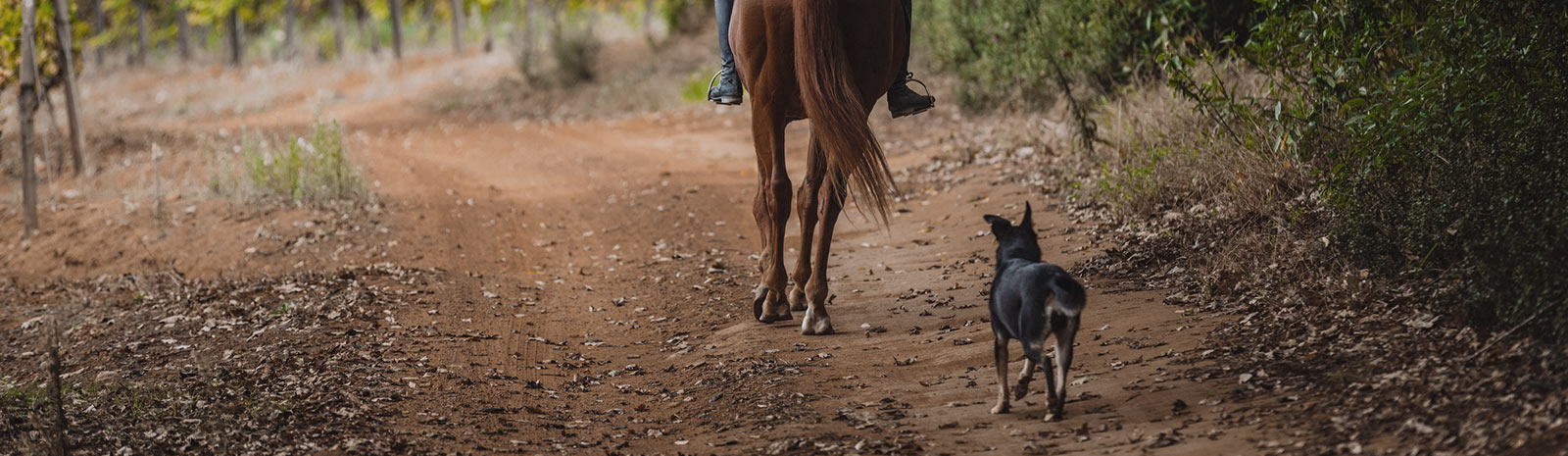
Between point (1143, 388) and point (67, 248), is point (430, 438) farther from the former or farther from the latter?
point (67, 248)

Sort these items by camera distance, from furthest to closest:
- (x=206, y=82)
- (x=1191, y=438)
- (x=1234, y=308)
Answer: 1. (x=206, y=82)
2. (x=1234, y=308)
3. (x=1191, y=438)

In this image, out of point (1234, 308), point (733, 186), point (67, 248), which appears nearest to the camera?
point (1234, 308)

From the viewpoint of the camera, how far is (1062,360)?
4.64 metres

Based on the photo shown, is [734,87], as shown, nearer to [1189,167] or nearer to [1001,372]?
[1189,167]

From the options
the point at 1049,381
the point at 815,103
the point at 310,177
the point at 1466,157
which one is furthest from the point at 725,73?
the point at 310,177

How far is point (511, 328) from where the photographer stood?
294 inches

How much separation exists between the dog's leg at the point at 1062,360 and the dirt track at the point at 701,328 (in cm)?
7

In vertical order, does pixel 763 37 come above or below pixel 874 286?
above

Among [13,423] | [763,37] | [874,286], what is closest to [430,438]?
[13,423]

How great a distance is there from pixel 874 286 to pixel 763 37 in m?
1.97

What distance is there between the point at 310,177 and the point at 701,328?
567cm

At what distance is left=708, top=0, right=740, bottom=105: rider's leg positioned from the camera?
7324mm

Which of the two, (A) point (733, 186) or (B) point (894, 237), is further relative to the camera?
(A) point (733, 186)

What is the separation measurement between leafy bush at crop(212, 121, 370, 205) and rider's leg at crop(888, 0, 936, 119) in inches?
231
